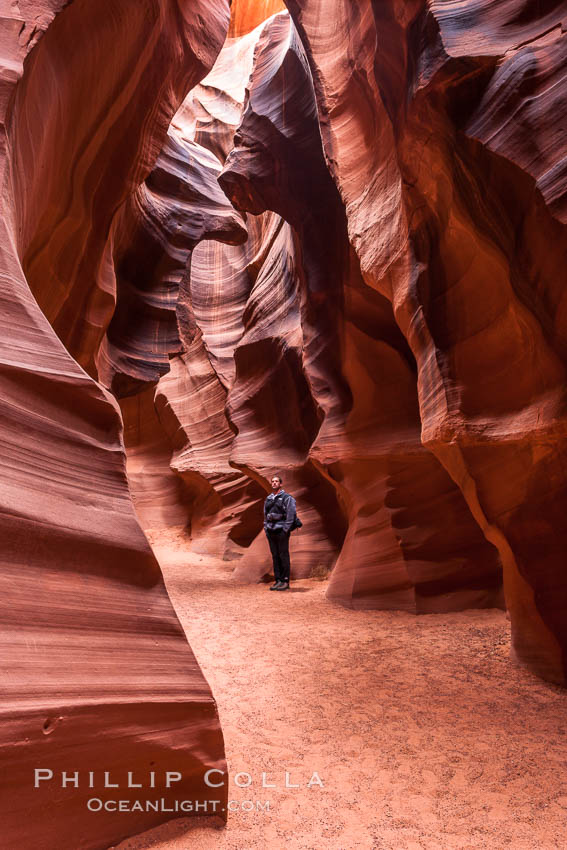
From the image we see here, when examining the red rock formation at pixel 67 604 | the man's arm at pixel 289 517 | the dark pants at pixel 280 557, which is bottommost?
the dark pants at pixel 280 557

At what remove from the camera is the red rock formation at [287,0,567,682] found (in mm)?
3645

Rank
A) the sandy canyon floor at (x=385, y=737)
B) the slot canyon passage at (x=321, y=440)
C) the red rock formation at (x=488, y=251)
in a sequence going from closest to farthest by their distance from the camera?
the slot canyon passage at (x=321, y=440) → the sandy canyon floor at (x=385, y=737) → the red rock formation at (x=488, y=251)

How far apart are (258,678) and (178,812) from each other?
2.26 metres

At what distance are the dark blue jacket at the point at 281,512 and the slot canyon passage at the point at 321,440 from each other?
1040 millimetres

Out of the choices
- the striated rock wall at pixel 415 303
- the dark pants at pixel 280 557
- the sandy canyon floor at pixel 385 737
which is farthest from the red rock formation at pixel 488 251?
the dark pants at pixel 280 557

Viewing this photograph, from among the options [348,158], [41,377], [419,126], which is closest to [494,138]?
[419,126]

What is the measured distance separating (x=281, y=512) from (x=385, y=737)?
5674 millimetres

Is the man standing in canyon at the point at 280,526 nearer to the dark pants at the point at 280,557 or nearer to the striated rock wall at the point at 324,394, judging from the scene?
the dark pants at the point at 280,557

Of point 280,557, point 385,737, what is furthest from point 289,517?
point 385,737

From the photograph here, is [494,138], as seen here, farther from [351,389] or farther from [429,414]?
[351,389]

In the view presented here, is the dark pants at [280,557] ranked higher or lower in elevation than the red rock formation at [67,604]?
lower

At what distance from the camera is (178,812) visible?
229 centimetres

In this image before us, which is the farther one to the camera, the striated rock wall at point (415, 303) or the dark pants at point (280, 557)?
the dark pants at point (280, 557)

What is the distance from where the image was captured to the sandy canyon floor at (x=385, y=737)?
2.45 m
